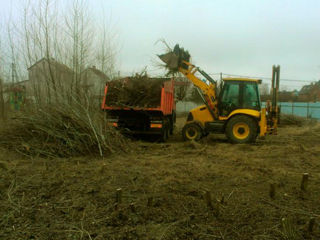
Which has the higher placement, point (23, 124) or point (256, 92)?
point (256, 92)

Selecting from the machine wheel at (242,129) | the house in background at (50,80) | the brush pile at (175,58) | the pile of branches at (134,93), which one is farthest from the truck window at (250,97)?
the house in background at (50,80)

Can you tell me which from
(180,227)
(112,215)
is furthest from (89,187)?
(180,227)

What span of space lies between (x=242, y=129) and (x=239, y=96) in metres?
1.07

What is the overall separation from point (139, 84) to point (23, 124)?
3.68 meters

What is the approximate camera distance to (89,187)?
12.9 ft

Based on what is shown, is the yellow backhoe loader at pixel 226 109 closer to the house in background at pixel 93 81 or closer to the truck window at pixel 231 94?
the truck window at pixel 231 94

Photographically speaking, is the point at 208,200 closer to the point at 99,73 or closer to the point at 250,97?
the point at 250,97

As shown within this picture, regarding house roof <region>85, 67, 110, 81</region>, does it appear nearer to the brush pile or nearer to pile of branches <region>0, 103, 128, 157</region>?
the brush pile

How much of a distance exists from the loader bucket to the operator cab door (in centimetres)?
184

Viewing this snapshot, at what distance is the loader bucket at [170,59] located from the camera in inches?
387

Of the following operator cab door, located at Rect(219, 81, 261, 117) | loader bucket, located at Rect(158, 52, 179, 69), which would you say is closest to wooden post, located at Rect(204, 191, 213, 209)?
operator cab door, located at Rect(219, 81, 261, 117)

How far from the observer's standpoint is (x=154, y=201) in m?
3.44

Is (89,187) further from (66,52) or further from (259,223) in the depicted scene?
(66,52)

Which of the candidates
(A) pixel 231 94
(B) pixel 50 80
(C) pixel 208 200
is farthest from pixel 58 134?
(A) pixel 231 94
